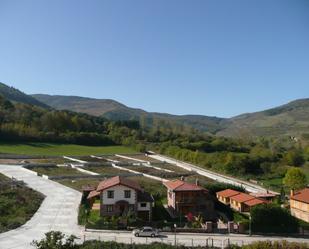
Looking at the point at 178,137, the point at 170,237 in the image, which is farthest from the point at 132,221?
the point at 178,137

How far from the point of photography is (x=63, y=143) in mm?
114875

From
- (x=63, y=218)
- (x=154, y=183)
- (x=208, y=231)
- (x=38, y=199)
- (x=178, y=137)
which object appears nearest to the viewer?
(x=208, y=231)

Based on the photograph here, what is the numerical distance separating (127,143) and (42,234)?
88.1m

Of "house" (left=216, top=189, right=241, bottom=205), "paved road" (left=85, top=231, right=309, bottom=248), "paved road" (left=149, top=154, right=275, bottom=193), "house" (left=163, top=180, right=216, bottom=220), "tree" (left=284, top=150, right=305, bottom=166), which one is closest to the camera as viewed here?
"paved road" (left=85, top=231, right=309, bottom=248)

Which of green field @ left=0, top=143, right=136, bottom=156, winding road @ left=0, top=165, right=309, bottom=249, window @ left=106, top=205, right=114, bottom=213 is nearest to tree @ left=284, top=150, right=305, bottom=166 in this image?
green field @ left=0, top=143, right=136, bottom=156

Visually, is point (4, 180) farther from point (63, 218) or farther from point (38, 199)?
point (63, 218)

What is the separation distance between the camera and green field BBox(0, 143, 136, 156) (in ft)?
304

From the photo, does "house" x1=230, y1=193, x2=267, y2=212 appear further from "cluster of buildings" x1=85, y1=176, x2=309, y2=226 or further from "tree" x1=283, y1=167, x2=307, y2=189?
"tree" x1=283, y1=167, x2=307, y2=189

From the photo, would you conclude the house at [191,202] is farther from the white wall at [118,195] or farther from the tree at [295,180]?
the tree at [295,180]

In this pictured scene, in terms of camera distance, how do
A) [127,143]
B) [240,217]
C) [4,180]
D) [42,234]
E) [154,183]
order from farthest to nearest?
[127,143] → [154,183] → [4,180] → [240,217] → [42,234]

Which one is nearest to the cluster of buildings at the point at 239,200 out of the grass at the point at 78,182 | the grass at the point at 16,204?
the grass at the point at 78,182

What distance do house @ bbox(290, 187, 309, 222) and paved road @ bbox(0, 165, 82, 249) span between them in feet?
72.3

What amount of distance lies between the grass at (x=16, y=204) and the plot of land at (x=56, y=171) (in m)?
12.6

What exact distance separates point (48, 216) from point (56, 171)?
29861 millimetres
